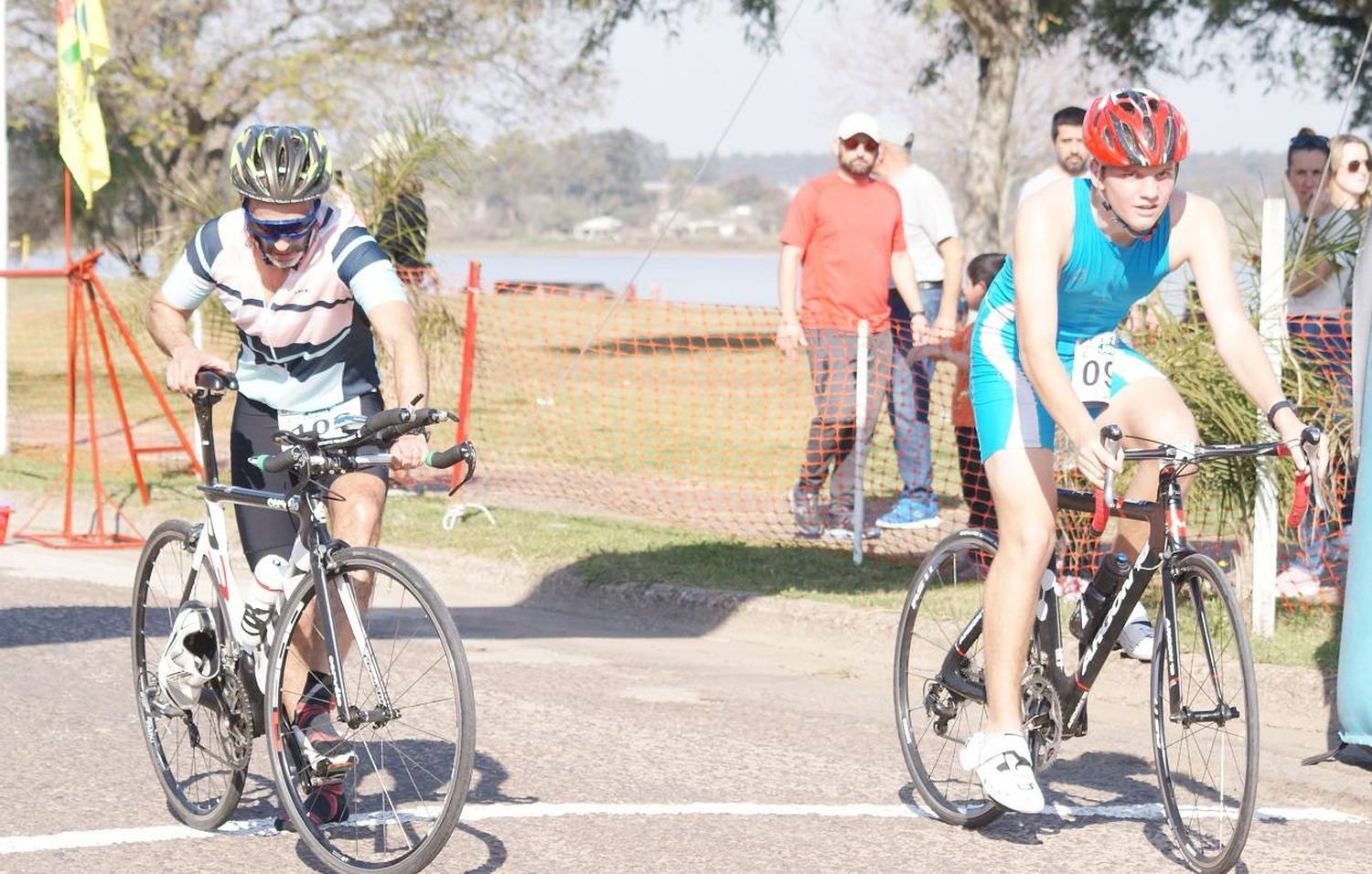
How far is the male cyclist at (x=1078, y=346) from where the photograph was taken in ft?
16.9

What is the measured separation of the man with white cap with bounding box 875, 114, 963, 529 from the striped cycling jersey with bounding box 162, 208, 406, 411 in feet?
16.0

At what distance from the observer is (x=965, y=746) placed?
5484 millimetres

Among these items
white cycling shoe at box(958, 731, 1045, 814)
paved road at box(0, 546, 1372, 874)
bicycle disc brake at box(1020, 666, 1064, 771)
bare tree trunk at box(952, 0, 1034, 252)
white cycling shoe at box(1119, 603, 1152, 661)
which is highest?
bare tree trunk at box(952, 0, 1034, 252)

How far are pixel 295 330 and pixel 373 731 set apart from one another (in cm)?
119

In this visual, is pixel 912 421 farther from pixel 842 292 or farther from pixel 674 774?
pixel 674 774

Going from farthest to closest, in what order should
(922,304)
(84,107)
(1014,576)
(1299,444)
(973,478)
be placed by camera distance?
(84,107)
(922,304)
(973,478)
(1014,576)
(1299,444)

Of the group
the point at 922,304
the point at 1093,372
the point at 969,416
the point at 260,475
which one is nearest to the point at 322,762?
the point at 260,475

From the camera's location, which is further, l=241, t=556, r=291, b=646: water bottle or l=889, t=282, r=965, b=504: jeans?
l=889, t=282, r=965, b=504: jeans

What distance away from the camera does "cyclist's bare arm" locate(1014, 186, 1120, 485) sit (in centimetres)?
496

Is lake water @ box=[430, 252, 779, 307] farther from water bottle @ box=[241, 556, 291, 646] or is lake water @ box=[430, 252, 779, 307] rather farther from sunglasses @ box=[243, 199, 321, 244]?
water bottle @ box=[241, 556, 291, 646]

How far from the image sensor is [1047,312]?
17.0ft

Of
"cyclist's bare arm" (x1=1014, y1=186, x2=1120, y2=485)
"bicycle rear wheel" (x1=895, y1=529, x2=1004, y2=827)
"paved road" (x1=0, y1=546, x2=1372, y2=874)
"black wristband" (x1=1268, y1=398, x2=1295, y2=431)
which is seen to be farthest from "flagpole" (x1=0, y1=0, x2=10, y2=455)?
"black wristband" (x1=1268, y1=398, x2=1295, y2=431)

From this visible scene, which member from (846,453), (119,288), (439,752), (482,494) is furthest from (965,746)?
(119,288)

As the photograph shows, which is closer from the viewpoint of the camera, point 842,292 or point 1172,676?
point 1172,676
